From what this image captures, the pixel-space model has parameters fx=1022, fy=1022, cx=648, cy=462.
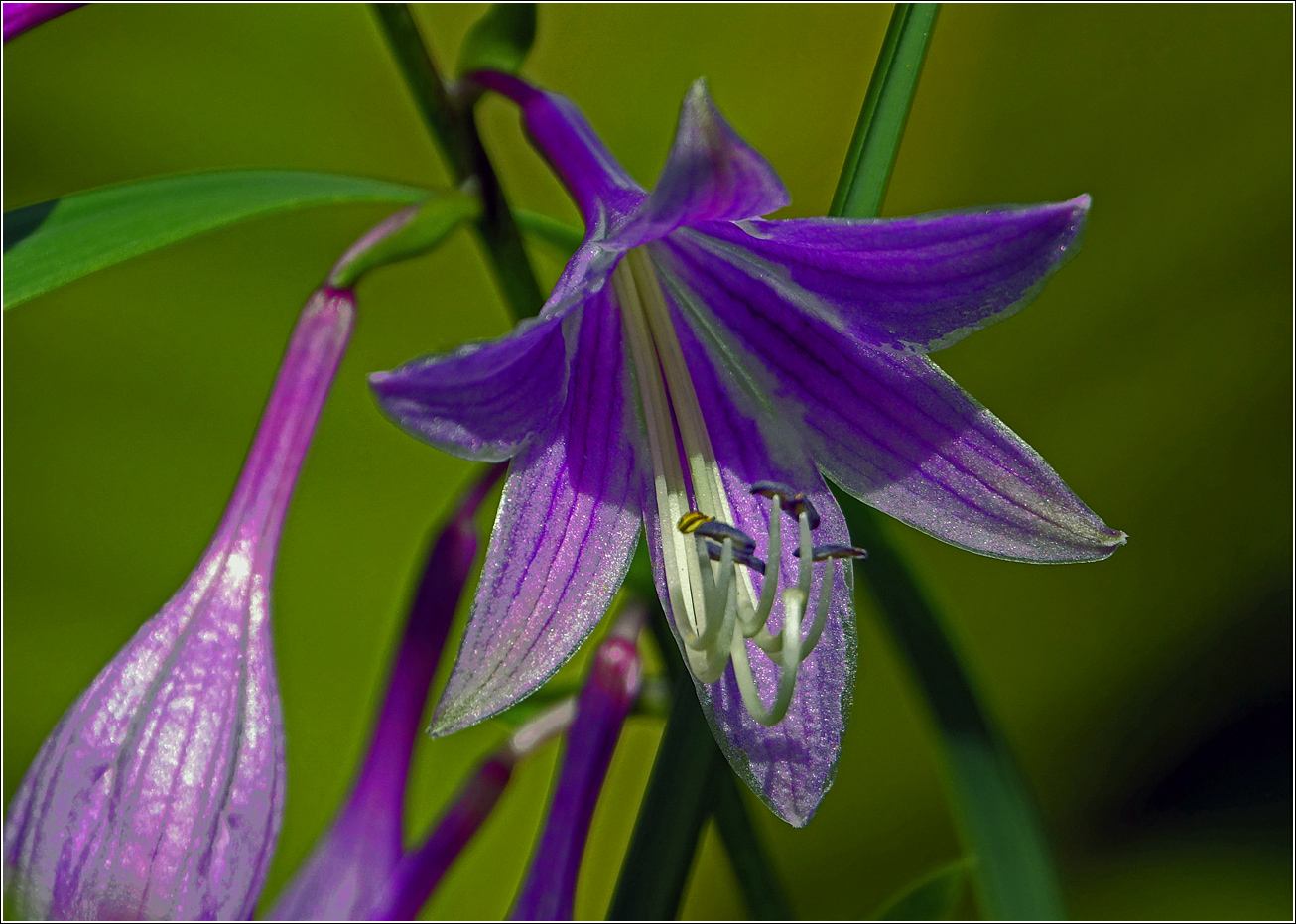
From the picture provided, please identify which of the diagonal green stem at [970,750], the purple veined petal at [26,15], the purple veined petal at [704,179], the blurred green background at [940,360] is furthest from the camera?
the blurred green background at [940,360]

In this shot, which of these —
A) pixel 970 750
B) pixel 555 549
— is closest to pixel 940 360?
pixel 970 750

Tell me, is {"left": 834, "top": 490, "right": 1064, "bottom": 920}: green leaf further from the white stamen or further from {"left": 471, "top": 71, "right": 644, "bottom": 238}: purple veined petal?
{"left": 471, "top": 71, "right": 644, "bottom": 238}: purple veined petal

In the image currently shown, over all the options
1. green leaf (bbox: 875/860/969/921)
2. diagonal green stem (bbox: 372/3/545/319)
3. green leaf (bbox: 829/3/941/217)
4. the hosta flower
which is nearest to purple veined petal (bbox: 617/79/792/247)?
the hosta flower

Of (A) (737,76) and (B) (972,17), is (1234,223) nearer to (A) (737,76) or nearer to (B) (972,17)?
(B) (972,17)

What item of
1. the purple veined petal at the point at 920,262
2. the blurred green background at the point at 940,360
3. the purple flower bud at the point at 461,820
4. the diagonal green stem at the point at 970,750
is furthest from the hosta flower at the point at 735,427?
the blurred green background at the point at 940,360

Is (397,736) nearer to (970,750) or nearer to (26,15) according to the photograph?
(970,750)

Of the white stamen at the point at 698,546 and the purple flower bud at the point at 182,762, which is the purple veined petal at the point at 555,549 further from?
the purple flower bud at the point at 182,762

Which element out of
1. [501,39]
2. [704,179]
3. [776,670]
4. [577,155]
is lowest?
[776,670]
